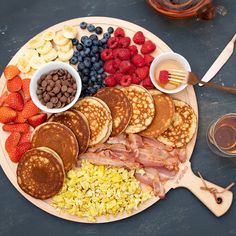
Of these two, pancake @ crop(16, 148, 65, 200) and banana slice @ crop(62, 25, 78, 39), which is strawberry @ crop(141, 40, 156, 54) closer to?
banana slice @ crop(62, 25, 78, 39)

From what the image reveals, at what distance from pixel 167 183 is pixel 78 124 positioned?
0.48 m

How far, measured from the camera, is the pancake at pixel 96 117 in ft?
6.24

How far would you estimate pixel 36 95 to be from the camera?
1900 mm

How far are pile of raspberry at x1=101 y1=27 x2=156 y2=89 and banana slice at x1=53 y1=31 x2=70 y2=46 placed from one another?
0.58 ft

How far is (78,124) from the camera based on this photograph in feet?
6.29

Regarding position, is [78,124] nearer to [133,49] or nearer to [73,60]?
[73,60]

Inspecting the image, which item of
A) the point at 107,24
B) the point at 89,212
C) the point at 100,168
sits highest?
the point at 107,24

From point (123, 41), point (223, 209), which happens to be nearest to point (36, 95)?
point (123, 41)

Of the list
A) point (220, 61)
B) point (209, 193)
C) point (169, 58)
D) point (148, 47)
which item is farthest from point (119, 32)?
point (209, 193)

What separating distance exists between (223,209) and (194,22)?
0.87 metres

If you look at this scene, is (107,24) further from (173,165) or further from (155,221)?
(155,221)

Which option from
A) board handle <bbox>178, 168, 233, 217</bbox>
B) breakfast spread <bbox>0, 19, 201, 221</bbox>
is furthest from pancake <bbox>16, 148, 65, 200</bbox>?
board handle <bbox>178, 168, 233, 217</bbox>

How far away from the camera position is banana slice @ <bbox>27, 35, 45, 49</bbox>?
6.48ft

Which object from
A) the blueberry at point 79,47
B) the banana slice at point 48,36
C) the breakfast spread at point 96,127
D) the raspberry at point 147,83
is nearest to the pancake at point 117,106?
the breakfast spread at point 96,127
